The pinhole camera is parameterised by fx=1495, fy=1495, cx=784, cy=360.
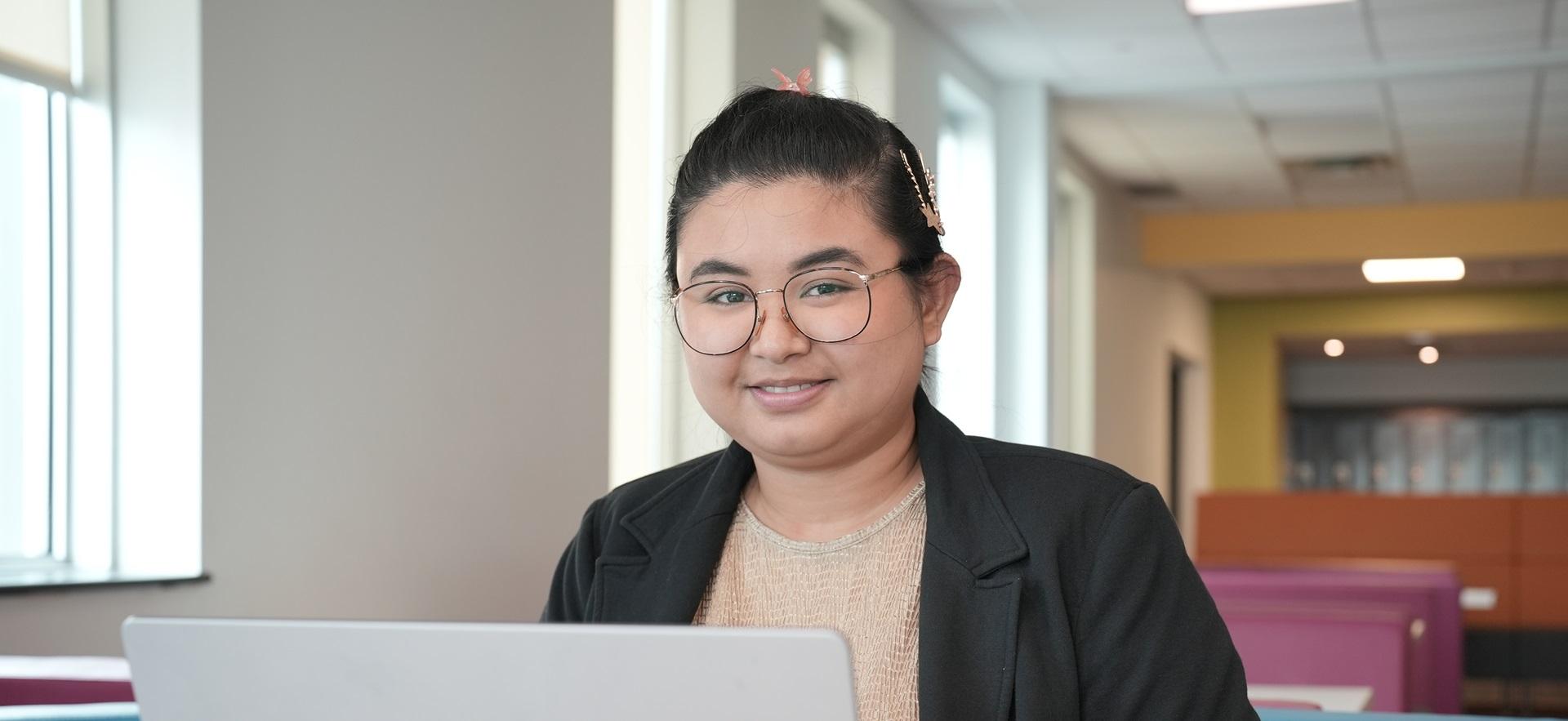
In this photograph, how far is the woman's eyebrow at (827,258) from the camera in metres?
1.28

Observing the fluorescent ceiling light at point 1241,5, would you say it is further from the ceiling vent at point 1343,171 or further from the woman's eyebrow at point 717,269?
the woman's eyebrow at point 717,269

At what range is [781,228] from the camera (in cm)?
129

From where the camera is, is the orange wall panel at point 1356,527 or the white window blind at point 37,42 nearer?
the white window blind at point 37,42

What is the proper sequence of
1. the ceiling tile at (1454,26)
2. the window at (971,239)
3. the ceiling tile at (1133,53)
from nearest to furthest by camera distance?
1. the ceiling tile at (1454,26)
2. the ceiling tile at (1133,53)
3. the window at (971,239)

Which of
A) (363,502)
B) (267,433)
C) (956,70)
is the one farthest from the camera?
(956,70)

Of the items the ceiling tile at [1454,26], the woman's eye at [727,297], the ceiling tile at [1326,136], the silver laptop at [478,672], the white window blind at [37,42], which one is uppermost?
the ceiling tile at [1454,26]

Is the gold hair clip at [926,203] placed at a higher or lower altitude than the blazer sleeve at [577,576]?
higher

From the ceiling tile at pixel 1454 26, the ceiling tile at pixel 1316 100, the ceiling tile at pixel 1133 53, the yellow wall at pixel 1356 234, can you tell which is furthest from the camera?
the yellow wall at pixel 1356 234

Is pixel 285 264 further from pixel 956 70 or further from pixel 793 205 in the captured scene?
pixel 956 70

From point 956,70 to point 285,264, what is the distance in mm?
4303

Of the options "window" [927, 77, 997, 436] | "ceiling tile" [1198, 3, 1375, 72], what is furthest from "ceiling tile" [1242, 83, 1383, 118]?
"window" [927, 77, 997, 436]

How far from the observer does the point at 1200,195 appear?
979 centimetres

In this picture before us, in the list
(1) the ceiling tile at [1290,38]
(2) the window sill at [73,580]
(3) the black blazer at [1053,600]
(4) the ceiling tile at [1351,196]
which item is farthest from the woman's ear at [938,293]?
(4) the ceiling tile at [1351,196]

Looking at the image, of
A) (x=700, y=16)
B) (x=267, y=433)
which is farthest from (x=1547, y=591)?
(x=267, y=433)
